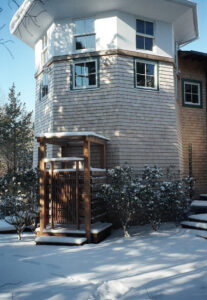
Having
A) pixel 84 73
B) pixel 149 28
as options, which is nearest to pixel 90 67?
pixel 84 73

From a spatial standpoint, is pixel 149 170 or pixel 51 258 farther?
pixel 149 170

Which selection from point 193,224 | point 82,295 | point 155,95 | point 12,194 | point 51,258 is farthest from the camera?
point 155,95

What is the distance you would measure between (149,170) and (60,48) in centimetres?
521

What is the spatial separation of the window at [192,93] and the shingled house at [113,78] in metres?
1.54

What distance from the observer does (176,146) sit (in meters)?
9.69

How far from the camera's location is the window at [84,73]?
9.52 metres

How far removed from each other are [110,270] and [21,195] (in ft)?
13.2

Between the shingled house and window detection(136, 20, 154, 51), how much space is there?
0.03 m

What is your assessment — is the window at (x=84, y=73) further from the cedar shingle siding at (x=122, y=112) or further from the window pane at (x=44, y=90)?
the window pane at (x=44, y=90)

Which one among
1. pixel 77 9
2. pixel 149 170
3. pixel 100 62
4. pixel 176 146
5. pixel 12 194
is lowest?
pixel 12 194

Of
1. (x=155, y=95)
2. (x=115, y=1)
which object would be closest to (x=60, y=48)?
(x=115, y=1)

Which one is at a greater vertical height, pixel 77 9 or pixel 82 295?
pixel 77 9

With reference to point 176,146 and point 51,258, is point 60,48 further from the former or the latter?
point 51,258

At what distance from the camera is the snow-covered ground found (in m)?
3.71
